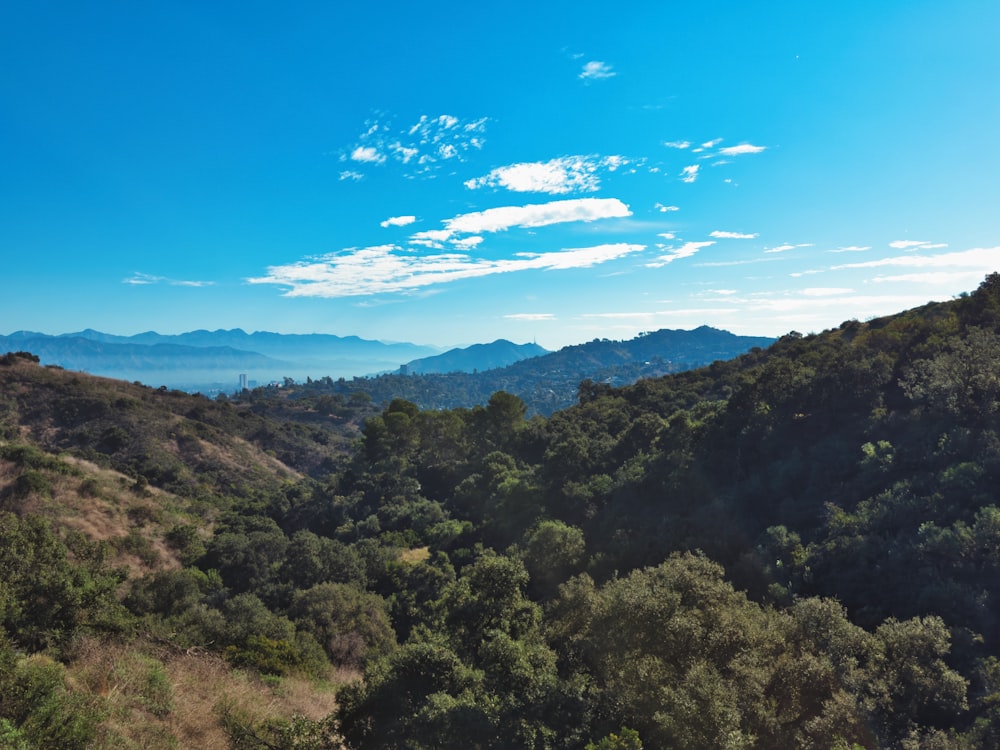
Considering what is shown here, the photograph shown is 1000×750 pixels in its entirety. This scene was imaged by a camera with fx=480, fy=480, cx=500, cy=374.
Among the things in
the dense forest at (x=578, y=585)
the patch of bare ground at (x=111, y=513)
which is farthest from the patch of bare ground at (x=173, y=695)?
the patch of bare ground at (x=111, y=513)

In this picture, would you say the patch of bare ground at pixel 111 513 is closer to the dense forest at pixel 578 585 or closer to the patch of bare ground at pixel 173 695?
the dense forest at pixel 578 585

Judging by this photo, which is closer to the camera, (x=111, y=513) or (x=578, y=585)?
(x=578, y=585)

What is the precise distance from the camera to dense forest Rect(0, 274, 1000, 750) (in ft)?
33.1

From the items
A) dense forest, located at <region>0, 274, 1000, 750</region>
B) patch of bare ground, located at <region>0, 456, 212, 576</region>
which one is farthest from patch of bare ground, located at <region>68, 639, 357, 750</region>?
patch of bare ground, located at <region>0, 456, 212, 576</region>

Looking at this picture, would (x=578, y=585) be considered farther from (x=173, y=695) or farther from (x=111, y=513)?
(x=111, y=513)

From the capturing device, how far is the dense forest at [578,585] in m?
10.1

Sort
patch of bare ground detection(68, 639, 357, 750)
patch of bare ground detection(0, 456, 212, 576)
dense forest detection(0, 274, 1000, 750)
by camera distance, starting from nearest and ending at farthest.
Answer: dense forest detection(0, 274, 1000, 750)
patch of bare ground detection(68, 639, 357, 750)
patch of bare ground detection(0, 456, 212, 576)

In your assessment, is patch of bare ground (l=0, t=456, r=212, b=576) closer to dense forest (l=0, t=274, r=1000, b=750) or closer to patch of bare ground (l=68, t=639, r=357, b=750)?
dense forest (l=0, t=274, r=1000, b=750)

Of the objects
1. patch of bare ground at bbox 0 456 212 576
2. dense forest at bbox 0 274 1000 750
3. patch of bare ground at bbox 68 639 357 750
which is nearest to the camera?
dense forest at bbox 0 274 1000 750

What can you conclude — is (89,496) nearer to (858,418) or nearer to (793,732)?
(793,732)

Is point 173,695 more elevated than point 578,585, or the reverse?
point 578,585

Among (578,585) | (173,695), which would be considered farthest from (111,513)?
(578,585)

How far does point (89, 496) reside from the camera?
2809 centimetres

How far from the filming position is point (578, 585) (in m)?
14.7
